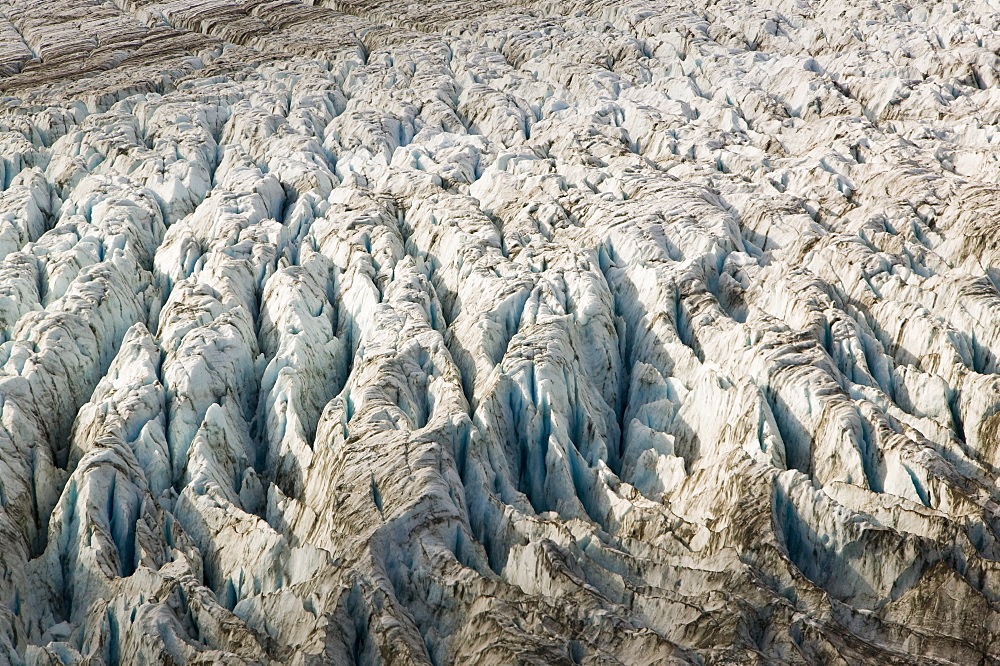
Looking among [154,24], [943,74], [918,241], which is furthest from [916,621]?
[154,24]

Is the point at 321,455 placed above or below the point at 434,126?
below

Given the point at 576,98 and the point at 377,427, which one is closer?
the point at 377,427

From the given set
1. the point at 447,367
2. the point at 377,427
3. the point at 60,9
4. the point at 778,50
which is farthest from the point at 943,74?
the point at 60,9

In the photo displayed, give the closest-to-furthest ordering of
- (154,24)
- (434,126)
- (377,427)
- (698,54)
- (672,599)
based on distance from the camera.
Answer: (672,599), (377,427), (434,126), (698,54), (154,24)

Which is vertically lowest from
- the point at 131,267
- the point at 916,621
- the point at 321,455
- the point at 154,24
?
the point at 916,621

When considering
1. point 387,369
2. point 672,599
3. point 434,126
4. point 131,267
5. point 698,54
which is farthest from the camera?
point 698,54

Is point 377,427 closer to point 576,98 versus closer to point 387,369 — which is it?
point 387,369
